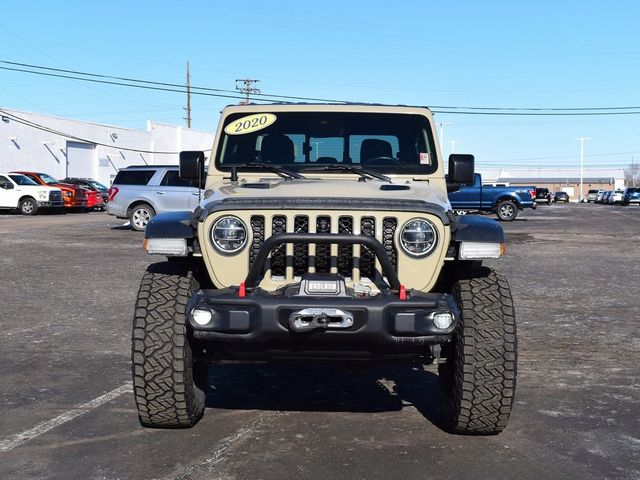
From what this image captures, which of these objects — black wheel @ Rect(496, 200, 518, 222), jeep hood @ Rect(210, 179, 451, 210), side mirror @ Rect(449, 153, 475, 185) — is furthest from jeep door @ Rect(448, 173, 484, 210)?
jeep hood @ Rect(210, 179, 451, 210)

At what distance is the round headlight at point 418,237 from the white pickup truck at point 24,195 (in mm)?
29660

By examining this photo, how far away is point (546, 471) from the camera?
4.13 metres

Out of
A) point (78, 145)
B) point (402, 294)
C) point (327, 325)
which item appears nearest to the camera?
point (327, 325)

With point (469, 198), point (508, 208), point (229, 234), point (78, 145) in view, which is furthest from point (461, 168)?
point (78, 145)

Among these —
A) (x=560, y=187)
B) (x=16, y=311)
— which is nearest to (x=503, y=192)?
(x=16, y=311)

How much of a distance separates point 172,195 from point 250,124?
16.0 m

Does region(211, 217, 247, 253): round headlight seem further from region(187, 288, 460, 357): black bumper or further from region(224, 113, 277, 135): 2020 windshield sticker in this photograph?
region(224, 113, 277, 135): 2020 windshield sticker

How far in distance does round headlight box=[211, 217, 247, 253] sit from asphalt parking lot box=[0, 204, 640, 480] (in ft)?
3.37

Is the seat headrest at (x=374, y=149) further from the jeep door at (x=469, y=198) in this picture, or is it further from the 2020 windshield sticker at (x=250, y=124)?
the jeep door at (x=469, y=198)

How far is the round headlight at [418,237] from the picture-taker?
4500mm

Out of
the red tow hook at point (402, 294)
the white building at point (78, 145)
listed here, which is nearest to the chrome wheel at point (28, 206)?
the white building at point (78, 145)

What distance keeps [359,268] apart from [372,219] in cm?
28

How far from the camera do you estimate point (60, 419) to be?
498 cm

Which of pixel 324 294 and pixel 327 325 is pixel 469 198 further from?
pixel 327 325
